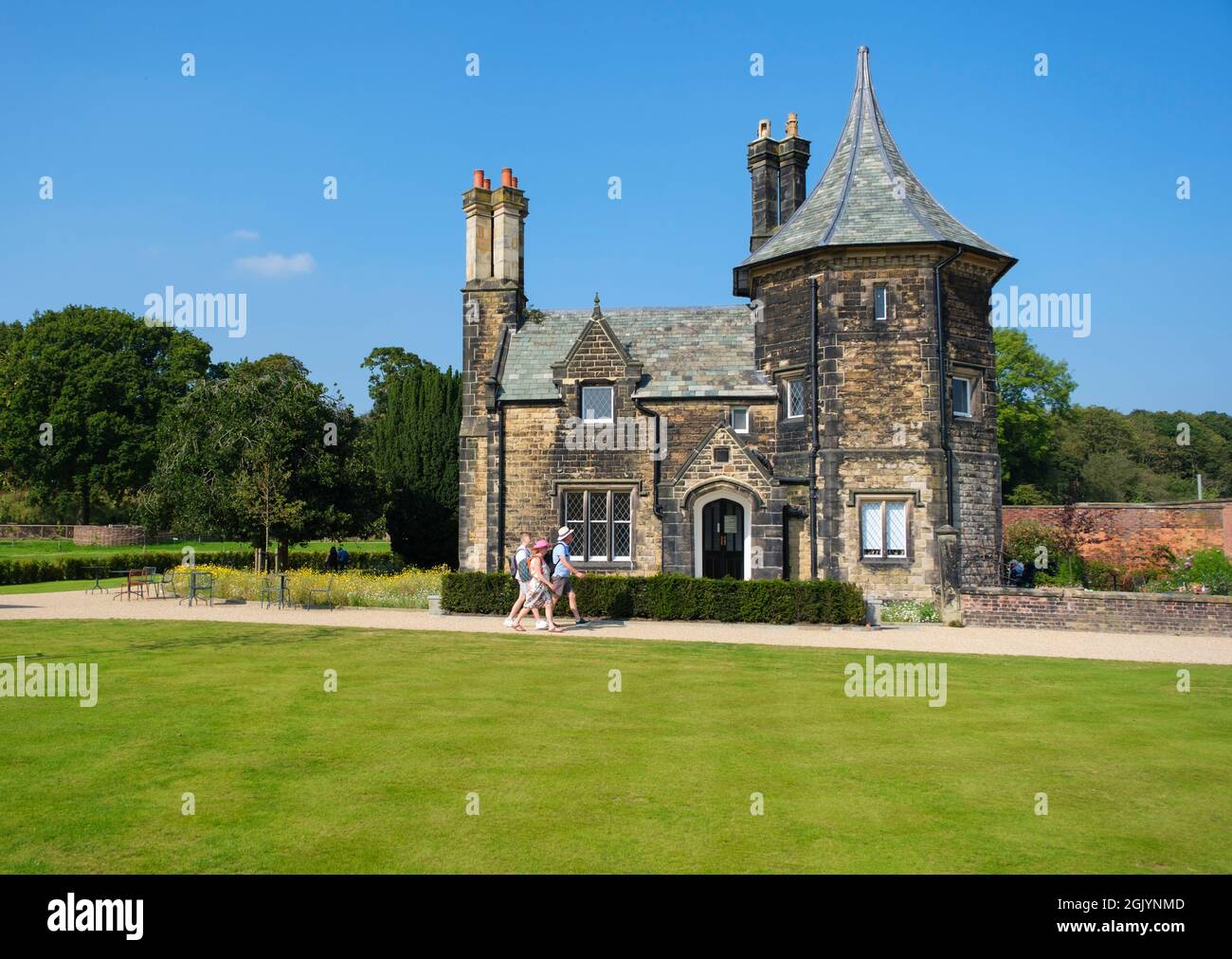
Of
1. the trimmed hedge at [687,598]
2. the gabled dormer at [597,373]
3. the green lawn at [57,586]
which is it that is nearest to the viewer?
the trimmed hedge at [687,598]

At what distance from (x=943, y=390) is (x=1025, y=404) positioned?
44521 mm

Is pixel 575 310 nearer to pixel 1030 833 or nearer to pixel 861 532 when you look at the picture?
pixel 861 532

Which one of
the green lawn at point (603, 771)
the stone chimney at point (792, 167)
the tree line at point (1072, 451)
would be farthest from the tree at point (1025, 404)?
the green lawn at point (603, 771)

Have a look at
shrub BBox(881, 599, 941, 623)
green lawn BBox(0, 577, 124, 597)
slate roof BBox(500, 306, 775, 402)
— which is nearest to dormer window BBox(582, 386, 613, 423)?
slate roof BBox(500, 306, 775, 402)

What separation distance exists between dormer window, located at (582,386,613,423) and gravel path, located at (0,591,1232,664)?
8042mm

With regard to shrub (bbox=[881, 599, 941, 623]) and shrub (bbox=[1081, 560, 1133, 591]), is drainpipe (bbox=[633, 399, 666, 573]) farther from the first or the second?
shrub (bbox=[1081, 560, 1133, 591])

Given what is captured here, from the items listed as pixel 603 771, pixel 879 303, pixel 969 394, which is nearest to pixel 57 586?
pixel 879 303

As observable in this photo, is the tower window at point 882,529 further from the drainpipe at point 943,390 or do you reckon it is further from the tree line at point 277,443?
the tree line at point 277,443

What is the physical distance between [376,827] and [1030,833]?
4.71m

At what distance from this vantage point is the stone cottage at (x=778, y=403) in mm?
24375

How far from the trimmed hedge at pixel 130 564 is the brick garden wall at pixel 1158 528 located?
25299mm

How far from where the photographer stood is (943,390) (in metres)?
24.4
